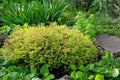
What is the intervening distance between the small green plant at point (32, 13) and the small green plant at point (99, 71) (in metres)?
2.02

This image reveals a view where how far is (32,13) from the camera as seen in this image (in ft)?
19.9

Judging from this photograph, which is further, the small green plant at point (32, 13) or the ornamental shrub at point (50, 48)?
the small green plant at point (32, 13)

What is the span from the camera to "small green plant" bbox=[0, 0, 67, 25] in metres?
6.04

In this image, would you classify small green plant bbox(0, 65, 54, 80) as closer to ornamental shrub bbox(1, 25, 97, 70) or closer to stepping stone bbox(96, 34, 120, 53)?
ornamental shrub bbox(1, 25, 97, 70)

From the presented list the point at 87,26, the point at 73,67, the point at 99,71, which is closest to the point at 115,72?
the point at 99,71

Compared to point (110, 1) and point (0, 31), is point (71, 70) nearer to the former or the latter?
point (0, 31)

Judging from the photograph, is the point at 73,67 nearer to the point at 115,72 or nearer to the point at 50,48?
the point at 50,48

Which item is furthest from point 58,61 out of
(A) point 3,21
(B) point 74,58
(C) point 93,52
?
(A) point 3,21

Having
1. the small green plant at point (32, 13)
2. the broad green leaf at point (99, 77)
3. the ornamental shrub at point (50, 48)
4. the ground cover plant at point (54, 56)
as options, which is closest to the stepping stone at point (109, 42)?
the ground cover plant at point (54, 56)

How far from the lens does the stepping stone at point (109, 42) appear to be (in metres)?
5.07

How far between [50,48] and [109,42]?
1.29m

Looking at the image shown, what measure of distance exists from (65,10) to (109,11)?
879 millimetres

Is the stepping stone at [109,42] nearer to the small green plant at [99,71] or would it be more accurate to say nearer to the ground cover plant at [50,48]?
the ground cover plant at [50,48]

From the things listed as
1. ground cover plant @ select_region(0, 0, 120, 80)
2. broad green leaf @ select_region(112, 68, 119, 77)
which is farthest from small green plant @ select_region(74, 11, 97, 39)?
broad green leaf @ select_region(112, 68, 119, 77)
